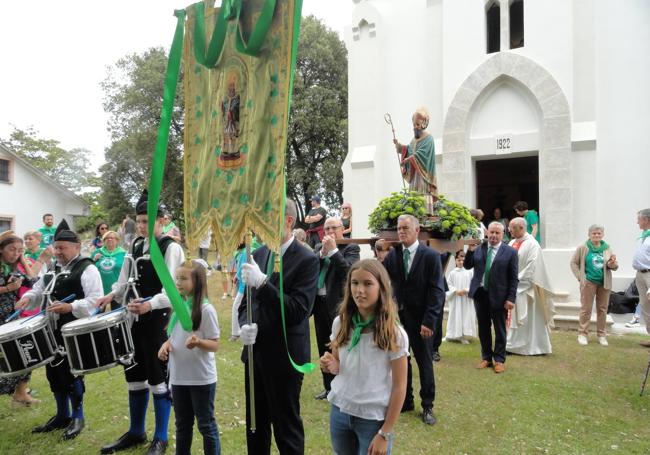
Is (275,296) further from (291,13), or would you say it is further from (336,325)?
(291,13)

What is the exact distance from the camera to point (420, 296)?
543cm

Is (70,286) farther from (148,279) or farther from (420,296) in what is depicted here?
(420,296)

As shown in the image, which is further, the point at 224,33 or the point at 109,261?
the point at 109,261

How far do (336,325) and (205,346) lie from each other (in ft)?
3.79

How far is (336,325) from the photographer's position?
3119mm

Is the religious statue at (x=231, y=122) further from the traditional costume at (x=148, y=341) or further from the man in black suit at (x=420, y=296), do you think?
the man in black suit at (x=420, y=296)

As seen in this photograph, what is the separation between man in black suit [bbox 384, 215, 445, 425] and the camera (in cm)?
529

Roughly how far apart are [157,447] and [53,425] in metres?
1.51

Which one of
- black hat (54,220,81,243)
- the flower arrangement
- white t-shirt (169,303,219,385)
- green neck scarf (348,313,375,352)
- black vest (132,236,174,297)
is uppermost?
the flower arrangement

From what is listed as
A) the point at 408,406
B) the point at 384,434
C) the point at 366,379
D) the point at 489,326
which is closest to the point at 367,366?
the point at 366,379

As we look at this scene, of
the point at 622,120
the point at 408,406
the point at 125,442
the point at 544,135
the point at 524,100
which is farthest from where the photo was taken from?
the point at 524,100

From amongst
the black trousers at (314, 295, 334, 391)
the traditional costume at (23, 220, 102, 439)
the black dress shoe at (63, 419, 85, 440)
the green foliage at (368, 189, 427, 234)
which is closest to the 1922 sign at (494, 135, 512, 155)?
the green foliage at (368, 189, 427, 234)

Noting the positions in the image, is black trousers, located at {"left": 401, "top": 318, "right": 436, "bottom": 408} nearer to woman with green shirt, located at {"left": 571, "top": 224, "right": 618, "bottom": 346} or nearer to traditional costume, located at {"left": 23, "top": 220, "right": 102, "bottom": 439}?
traditional costume, located at {"left": 23, "top": 220, "right": 102, "bottom": 439}

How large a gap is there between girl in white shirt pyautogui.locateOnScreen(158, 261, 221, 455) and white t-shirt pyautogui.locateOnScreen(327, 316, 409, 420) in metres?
1.23
